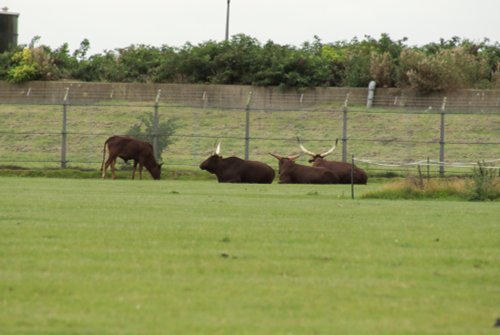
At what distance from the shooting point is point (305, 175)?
32594 mm

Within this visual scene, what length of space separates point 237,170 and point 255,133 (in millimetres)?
10077

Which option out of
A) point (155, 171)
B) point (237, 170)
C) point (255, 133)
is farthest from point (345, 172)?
point (255, 133)

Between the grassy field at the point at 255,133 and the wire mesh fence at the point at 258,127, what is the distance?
0.12 feet

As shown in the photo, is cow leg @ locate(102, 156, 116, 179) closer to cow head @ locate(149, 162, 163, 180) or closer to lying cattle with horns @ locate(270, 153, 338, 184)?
cow head @ locate(149, 162, 163, 180)

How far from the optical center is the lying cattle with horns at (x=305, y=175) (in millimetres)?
32531

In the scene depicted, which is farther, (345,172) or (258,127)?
(258,127)

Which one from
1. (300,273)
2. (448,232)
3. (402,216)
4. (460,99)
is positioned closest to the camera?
(300,273)

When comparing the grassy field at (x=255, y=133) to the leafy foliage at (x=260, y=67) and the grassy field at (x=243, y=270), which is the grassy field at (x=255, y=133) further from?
the grassy field at (x=243, y=270)

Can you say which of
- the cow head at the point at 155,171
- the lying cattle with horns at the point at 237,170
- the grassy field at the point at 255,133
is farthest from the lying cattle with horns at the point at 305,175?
the grassy field at the point at 255,133

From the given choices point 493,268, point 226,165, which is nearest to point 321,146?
point 226,165

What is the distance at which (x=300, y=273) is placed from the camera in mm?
10867

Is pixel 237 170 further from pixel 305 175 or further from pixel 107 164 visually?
pixel 107 164

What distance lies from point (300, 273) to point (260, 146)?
31.1m

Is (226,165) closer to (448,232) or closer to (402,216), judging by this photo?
(402,216)
